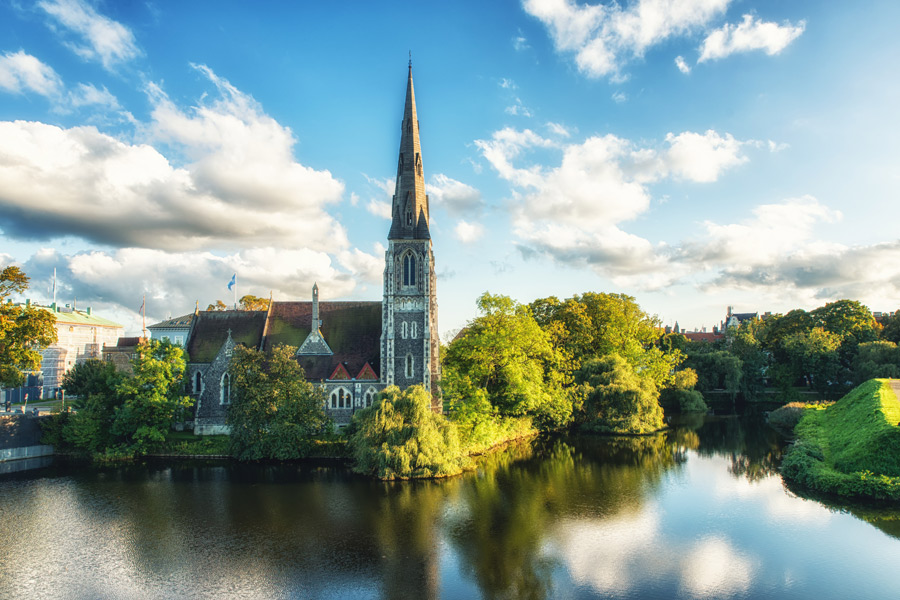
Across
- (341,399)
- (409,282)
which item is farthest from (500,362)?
(341,399)

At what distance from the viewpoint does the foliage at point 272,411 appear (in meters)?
34.8

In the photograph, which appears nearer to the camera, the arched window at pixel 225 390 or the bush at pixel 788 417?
the arched window at pixel 225 390

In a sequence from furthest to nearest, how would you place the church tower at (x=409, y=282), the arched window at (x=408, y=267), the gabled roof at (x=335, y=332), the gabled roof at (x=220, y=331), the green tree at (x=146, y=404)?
1. the gabled roof at (x=220, y=331)
2. the gabled roof at (x=335, y=332)
3. the arched window at (x=408, y=267)
4. the church tower at (x=409, y=282)
5. the green tree at (x=146, y=404)

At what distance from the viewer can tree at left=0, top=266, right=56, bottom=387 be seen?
116ft

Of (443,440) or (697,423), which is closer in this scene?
(443,440)

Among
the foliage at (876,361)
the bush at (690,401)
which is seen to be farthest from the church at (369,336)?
the foliage at (876,361)

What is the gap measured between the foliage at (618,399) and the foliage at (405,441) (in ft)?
60.2

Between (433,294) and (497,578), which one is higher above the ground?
(433,294)

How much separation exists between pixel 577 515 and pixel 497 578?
7267mm

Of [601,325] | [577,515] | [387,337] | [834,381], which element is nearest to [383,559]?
[577,515]

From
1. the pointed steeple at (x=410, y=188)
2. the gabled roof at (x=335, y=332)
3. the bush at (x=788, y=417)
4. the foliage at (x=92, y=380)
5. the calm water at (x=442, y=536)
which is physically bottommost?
the calm water at (x=442, y=536)

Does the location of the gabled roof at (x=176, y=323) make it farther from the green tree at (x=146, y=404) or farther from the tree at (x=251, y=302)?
the green tree at (x=146, y=404)

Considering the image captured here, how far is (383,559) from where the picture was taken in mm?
19000

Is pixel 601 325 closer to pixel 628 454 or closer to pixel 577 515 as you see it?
pixel 628 454
